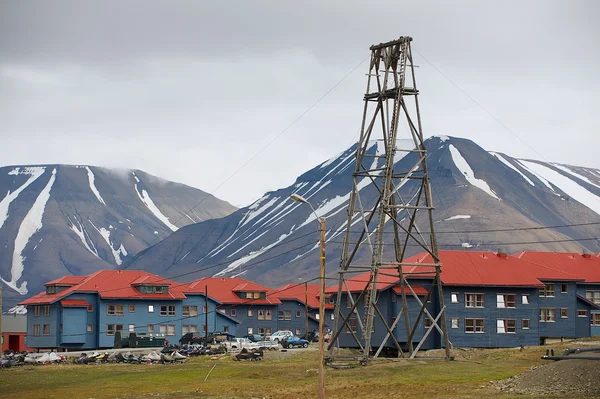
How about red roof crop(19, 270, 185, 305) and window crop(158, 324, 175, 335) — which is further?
window crop(158, 324, 175, 335)

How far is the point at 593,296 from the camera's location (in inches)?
4860

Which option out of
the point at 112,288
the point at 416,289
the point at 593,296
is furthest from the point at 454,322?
the point at 112,288

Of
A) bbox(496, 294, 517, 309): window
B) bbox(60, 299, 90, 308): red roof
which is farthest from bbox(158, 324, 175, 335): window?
bbox(496, 294, 517, 309): window

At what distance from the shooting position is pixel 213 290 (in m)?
158

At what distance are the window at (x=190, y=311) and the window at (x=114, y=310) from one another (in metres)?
9.66

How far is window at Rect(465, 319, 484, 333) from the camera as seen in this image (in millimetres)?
107456

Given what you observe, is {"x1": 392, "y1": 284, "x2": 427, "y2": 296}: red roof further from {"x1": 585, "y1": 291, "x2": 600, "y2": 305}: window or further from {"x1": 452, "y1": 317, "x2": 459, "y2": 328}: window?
{"x1": 585, "y1": 291, "x2": 600, "y2": 305}: window

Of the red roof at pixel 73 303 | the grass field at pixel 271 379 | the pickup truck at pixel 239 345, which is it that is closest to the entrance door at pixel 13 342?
the red roof at pixel 73 303

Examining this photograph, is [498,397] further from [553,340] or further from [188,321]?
[188,321]

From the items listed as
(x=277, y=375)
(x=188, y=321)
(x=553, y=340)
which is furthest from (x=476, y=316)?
(x=188, y=321)

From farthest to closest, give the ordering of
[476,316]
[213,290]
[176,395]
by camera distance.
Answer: [213,290], [476,316], [176,395]

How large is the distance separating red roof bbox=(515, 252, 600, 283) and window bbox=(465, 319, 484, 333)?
57.2 feet

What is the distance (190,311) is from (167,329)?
5.14m

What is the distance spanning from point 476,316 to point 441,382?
128 feet
